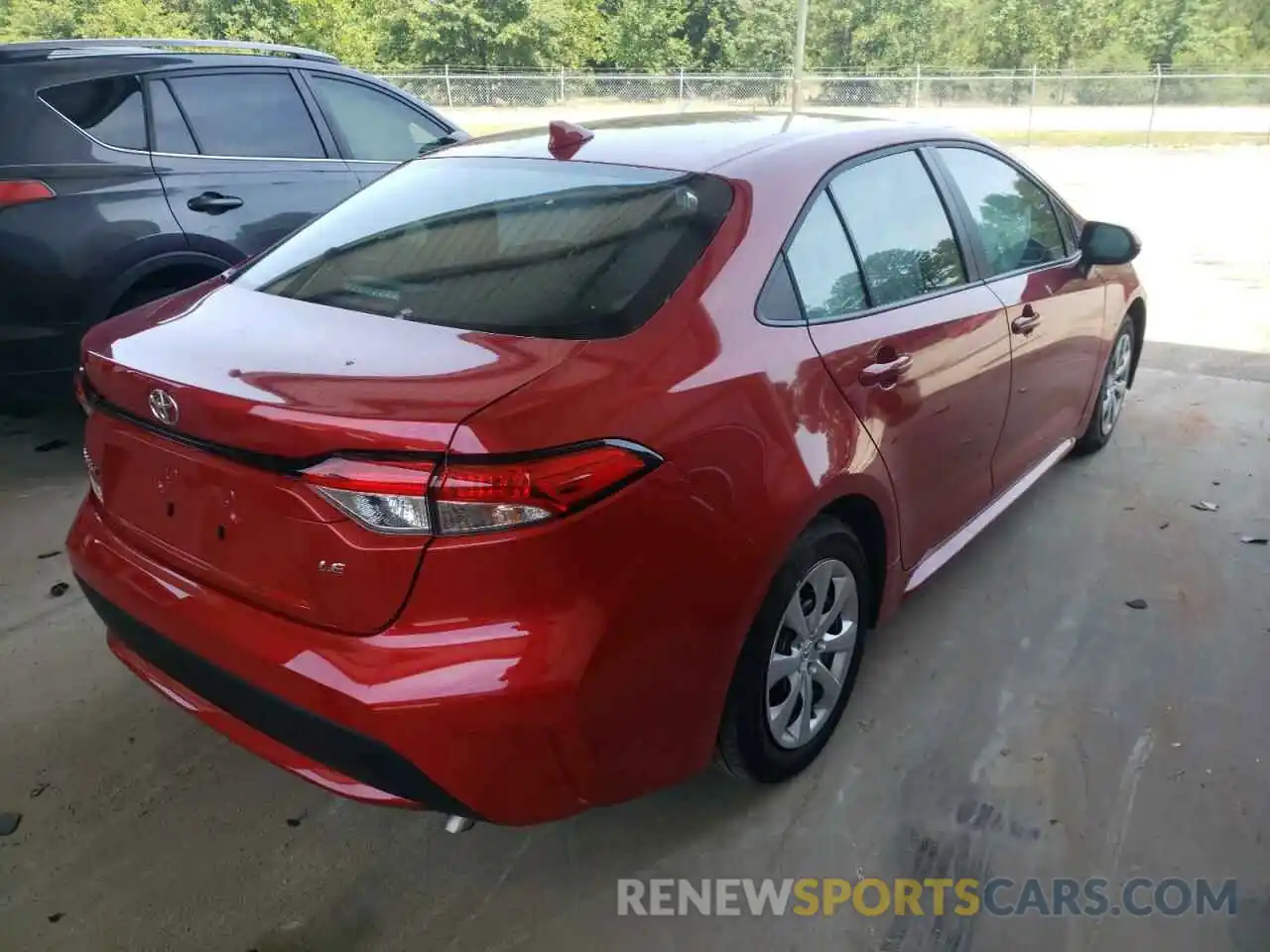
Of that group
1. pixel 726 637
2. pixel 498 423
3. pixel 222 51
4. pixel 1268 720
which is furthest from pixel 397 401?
pixel 222 51

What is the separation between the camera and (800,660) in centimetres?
245

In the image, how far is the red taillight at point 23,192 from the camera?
3.91 metres

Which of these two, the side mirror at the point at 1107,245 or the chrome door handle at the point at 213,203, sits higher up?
the chrome door handle at the point at 213,203

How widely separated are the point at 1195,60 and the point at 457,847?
1782 inches

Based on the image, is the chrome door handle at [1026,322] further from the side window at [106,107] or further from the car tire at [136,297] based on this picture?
the side window at [106,107]

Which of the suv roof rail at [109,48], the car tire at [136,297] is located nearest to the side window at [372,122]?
the suv roof rail at [109,48]

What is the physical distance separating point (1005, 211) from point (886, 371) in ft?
4.43

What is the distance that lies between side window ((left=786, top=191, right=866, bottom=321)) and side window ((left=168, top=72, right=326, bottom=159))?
3.37 m

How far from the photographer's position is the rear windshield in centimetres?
211

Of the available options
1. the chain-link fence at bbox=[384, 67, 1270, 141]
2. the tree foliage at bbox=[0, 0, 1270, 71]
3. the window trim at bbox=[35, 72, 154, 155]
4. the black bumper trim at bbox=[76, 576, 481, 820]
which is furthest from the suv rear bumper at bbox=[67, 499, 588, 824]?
the tree foliage at bbox=[0, 0, 1270, 71]

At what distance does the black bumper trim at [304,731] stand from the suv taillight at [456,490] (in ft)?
1.35

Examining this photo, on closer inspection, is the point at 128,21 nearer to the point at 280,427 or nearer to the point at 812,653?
the point at 280,427

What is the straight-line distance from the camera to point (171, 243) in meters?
4.36

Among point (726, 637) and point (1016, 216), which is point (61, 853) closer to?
point (726, 637)
